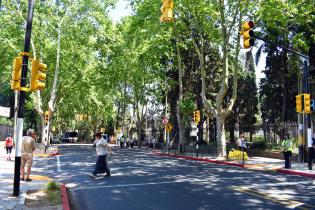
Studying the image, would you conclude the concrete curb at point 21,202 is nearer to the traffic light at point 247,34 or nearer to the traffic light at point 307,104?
the traffic light at point 247,34

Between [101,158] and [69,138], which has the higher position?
[69,138]

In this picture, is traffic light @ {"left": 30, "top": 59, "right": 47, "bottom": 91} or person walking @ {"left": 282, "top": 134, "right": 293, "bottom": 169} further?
person walking @ {"left": 282, "top": 134, "right": 293, "bottom": 169}

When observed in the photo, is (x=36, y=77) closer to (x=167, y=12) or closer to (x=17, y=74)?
(x=17, y=74)

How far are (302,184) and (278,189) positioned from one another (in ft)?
6.80

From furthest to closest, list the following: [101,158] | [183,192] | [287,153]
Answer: [287,153] < [101,158] < [183,192]

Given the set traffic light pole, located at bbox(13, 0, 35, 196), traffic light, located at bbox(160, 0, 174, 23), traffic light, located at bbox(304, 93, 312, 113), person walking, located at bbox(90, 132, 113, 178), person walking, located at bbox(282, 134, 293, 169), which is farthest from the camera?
person walking, located at bbox(282, 134, 293, 169)

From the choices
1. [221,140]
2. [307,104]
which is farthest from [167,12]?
[221,140]

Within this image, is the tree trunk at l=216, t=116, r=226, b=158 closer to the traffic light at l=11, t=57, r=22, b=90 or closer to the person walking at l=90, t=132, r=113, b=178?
the person walking at l=90, t=132, r=113, b=178

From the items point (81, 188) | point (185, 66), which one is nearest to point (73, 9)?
point (185, 66)

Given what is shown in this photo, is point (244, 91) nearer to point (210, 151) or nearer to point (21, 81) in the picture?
point (210, 151)

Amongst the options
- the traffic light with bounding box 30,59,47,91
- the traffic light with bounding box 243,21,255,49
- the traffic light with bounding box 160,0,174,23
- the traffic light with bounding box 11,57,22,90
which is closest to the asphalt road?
the traffic light with bounding box 30,59,47,91

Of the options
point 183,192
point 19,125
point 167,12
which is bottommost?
point 183,192

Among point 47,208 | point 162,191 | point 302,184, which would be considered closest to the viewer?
point 47,208

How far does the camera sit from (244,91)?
133ft
